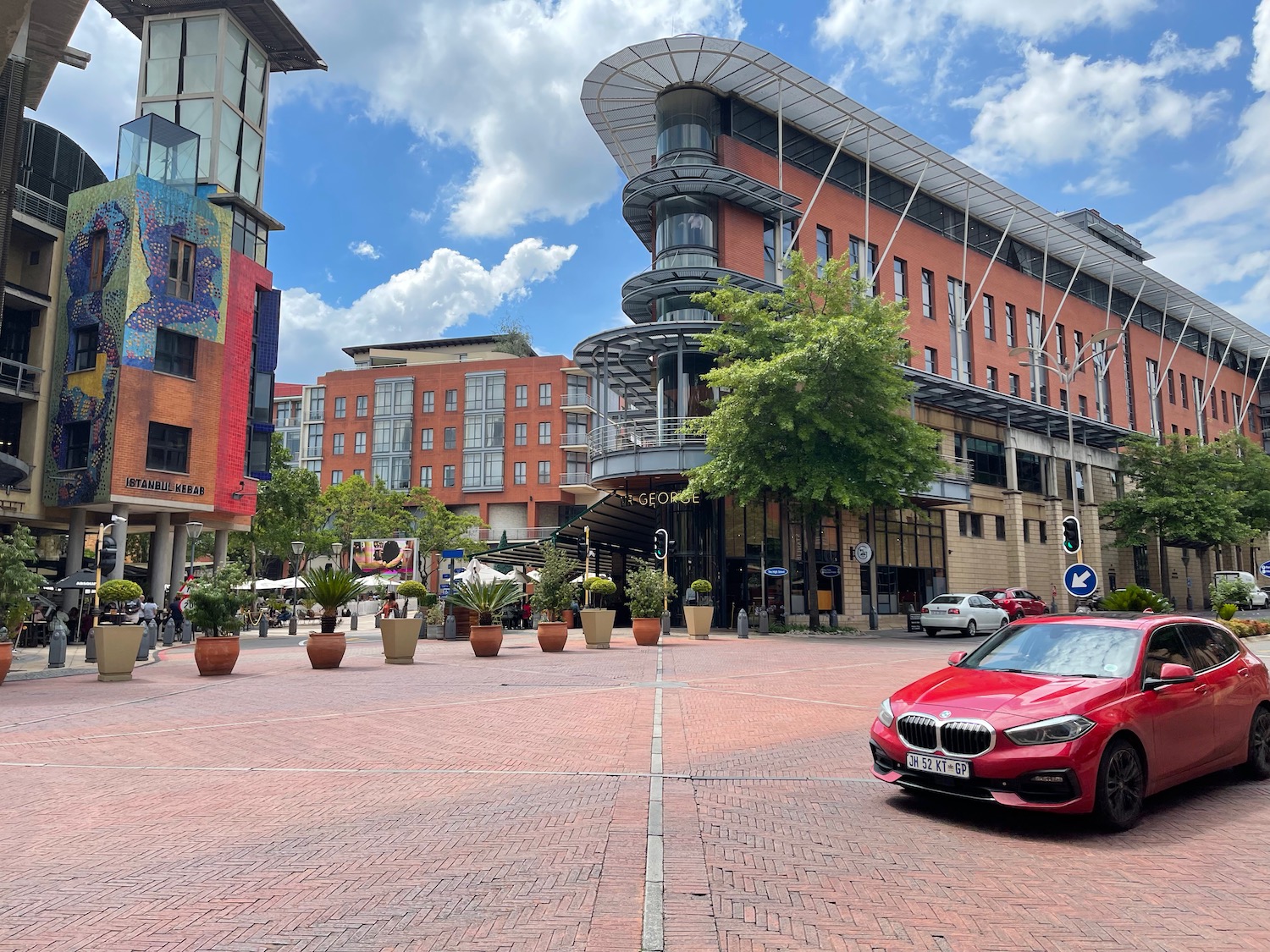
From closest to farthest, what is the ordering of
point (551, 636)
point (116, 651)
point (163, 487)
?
point (116, 651), point (551, 636), point (163, 487)

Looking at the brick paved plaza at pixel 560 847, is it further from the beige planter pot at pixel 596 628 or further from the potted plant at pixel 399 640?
the beige planter pot at pixel 596 628

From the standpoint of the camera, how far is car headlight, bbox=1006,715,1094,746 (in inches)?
228

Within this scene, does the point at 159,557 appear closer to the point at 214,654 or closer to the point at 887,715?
the point at 214,654

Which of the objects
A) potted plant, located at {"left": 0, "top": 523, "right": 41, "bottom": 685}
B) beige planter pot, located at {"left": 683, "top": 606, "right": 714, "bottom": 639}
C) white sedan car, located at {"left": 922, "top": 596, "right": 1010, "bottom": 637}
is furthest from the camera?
white sedan car, located at {"left": 922, "top": 596, "right": 1010, "bottom": 637}

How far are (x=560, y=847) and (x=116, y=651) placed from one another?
13.3 m

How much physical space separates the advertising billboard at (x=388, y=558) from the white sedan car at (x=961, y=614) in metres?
18.5

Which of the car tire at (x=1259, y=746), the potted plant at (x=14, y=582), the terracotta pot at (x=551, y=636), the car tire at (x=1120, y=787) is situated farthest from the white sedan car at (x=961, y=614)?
the car tire at (x=1120, y=787)

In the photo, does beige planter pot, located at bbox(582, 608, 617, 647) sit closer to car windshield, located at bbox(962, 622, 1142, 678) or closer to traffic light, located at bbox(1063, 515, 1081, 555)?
traffic light, located at bbox(1063, 515, 1081, 555)

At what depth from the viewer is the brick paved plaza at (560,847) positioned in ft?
13.7

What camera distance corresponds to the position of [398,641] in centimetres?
1862

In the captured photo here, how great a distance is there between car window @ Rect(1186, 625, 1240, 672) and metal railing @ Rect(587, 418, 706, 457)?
26240 mm

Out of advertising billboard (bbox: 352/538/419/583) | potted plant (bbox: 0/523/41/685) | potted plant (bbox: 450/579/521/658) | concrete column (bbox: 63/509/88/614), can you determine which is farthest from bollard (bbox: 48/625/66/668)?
concrete column (bbox: 63/509/88/614)

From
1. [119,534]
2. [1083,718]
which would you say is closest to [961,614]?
[1083,718]

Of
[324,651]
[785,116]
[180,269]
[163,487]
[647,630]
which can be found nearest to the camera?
[324,651]
